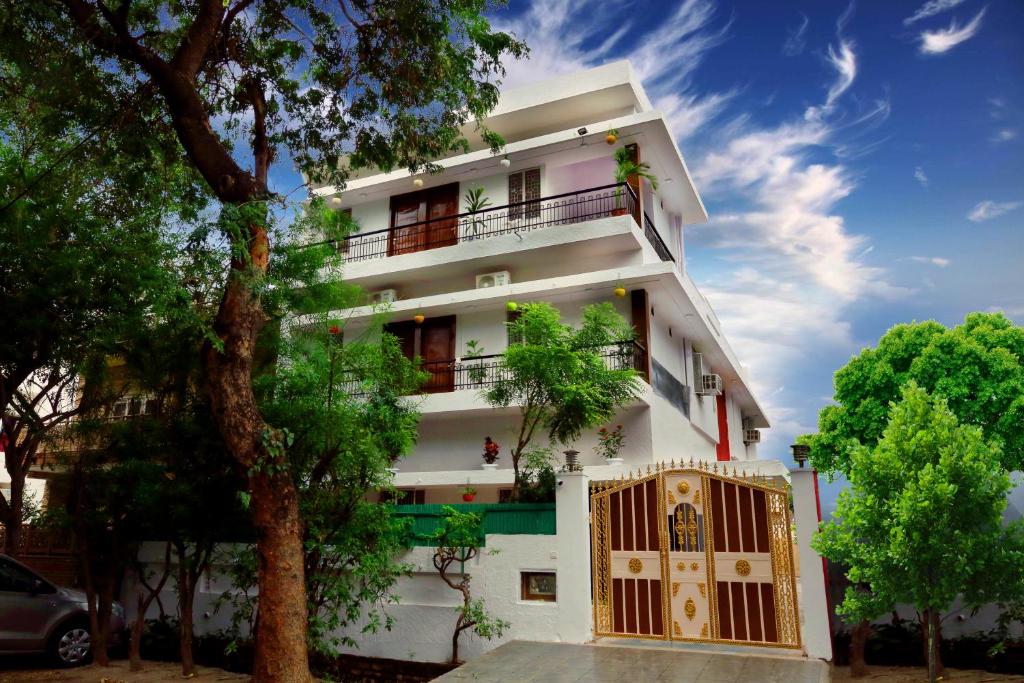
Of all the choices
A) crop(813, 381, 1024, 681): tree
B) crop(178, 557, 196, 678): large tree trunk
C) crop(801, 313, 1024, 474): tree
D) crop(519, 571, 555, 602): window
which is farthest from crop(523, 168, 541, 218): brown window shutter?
crop(813, 381, 1024, 681): tree

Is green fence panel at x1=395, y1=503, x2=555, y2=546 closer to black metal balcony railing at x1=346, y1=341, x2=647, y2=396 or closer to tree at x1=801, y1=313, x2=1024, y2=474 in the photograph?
black metal balcony railing at x1=346, y1=341, x2=647, y2=396

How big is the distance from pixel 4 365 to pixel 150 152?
3.74 metres

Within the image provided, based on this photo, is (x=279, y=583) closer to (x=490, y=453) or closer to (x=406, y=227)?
(x=490, y=453)

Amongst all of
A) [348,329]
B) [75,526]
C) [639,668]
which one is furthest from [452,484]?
[639,668]

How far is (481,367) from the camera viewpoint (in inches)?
569

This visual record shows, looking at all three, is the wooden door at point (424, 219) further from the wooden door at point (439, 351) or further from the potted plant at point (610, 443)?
the potted plant at point (610, 443)

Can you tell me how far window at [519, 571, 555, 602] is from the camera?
8648 mm

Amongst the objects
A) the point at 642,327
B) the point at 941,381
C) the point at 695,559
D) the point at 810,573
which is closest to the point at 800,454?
the point at 810,573

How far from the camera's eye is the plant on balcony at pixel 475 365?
→ 47.2 ft

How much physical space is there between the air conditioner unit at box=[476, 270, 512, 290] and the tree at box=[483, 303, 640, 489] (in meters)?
3.08

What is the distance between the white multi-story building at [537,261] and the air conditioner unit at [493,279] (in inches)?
1.2

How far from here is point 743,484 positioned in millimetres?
7965

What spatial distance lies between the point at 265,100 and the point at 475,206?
584 cm

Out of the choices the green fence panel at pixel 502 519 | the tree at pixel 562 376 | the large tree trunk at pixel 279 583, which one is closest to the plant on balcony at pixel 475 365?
the tree at pixel 562 376
